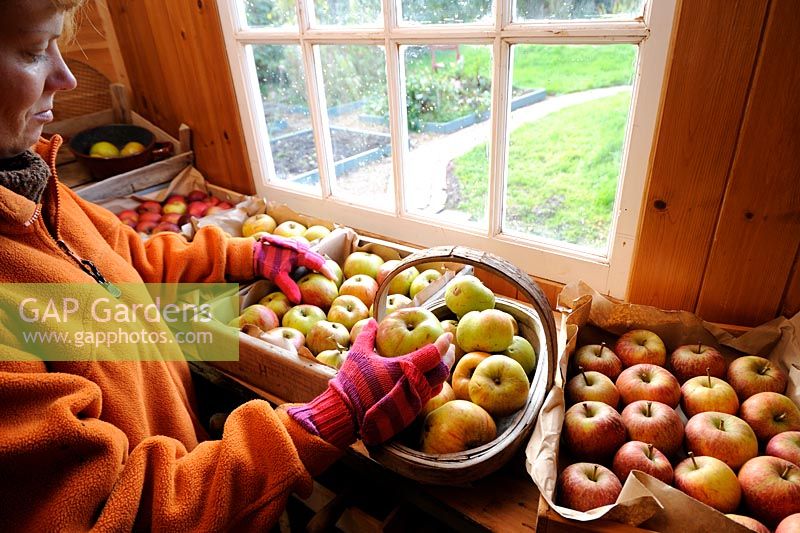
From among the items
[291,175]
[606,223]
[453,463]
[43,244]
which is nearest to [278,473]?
[453,463]

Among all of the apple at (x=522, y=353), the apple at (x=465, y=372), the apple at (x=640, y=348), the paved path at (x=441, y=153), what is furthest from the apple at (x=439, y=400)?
the paved path at (x=441, y=153)

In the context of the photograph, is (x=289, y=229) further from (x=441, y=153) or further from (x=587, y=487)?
(x=587, y=487)

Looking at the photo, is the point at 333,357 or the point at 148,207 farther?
the point at 148,207

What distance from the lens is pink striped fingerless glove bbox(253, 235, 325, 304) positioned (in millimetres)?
1267

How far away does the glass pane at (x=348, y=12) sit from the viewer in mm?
1270

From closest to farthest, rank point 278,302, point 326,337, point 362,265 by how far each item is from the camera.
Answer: point 326,337
point 278,302
point 362,265

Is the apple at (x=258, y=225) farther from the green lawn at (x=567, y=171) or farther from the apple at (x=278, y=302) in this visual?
the green lawn at (x=567, y=171)

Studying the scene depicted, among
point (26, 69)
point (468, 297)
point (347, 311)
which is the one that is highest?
point (26, 69)

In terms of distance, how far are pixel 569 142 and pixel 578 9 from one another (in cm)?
29

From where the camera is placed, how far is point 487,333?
37.8 inches

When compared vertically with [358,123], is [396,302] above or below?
below

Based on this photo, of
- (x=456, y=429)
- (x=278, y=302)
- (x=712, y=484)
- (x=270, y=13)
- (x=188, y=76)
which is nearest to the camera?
(x=712, y=484)

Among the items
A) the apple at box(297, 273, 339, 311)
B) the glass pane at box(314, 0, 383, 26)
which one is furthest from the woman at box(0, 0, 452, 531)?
the glass pane at box(314, 0, 383, 26)

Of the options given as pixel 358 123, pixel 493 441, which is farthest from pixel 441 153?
pixel 493 441
